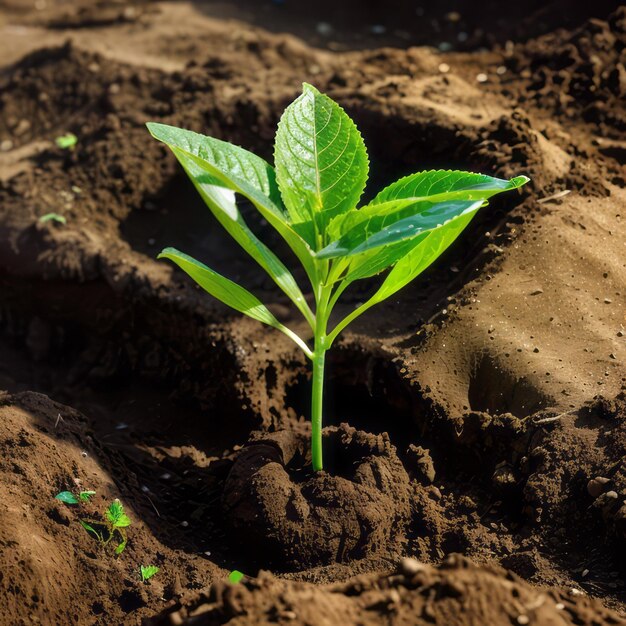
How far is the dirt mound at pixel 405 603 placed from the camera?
1.98 metres

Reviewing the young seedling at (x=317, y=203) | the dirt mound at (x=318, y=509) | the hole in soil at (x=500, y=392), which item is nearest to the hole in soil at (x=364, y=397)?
the hole in soil at (x=500, y=392)

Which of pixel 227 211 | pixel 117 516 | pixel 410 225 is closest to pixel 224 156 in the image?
pixel 227 211

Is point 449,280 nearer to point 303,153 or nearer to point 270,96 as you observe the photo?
point 303,153

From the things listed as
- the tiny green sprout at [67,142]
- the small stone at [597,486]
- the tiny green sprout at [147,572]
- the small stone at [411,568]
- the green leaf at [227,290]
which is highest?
the green leaf at [227,290]

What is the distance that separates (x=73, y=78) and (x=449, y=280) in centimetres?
295

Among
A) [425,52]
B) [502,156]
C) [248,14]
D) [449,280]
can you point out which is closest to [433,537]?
[449,280]

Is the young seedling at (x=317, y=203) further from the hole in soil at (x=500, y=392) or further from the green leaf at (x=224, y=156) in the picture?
the hole in soil at (x=500, y=392)

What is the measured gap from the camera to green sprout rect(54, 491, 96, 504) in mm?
2703

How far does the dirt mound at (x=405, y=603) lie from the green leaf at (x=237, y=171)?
95cm

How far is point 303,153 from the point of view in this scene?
2.67 metres

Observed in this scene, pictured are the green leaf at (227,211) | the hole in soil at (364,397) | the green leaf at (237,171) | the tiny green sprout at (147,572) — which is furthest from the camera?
the hole in soil at (364,397)

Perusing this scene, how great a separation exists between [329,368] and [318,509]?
0.92m

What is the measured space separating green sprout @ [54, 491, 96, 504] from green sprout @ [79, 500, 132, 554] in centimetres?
7

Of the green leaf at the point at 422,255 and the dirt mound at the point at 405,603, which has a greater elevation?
the green leaf at the point at 422,255
